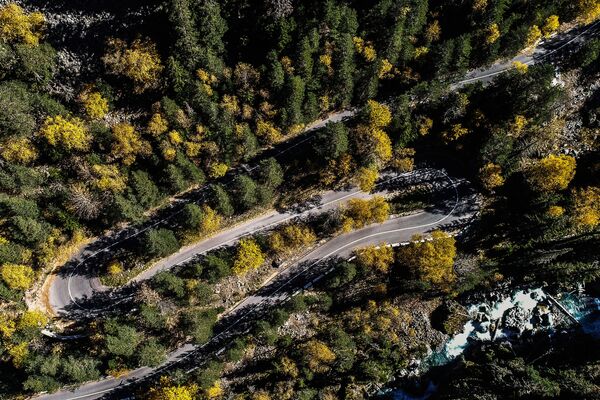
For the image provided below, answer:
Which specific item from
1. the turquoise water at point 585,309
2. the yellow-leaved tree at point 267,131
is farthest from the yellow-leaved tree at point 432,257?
the yellow-leaved tree at point 267,131

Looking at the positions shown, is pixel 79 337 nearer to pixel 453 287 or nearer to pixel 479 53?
pixel 453 287

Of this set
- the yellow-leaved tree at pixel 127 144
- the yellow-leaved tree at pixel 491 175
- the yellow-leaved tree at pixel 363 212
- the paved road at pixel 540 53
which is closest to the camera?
the yellow-leaved tree at pixel 127 144

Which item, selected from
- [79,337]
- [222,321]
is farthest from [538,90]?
[79,337]

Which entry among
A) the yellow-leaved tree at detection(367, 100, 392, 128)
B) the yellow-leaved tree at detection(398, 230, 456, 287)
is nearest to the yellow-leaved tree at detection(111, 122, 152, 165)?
the yellow-leaved tree at detection(367, 100, 392, 128)

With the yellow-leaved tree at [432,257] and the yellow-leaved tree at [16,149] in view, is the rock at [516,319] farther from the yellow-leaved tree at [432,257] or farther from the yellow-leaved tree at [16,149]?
the yellow-leaved tree at [16,149]

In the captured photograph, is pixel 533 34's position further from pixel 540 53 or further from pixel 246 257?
pixel 246 257

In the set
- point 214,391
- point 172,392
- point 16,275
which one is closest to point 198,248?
point 172,392
